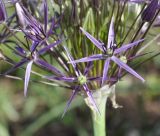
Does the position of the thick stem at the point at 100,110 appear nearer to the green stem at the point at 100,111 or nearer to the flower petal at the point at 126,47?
the green stem at the point at 100,111

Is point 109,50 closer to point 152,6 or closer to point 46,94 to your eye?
point 152,6

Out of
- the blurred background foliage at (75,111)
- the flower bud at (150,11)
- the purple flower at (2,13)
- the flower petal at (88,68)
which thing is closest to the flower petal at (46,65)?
the flower petal at (88,68)

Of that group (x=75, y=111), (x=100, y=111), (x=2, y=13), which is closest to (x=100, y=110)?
(x=100, y=111)

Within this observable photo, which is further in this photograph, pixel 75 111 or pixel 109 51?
pixel 75 111

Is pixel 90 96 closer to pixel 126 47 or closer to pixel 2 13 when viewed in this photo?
pixel 126 47

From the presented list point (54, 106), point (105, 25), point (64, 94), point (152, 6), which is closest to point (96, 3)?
point (105, 25)

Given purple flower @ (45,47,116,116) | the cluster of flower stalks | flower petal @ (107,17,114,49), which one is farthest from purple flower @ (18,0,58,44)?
flower petal @ (107,17,114,49)

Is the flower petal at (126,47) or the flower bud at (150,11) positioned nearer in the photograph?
the flower petal at (126,47)
